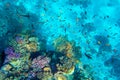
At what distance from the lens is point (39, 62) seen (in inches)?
374

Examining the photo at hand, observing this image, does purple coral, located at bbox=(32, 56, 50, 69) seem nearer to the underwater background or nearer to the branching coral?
the branching coral

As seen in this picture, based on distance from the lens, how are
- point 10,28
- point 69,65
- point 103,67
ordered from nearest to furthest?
1. point 69,65
2. point 10,28
3. point 103,67

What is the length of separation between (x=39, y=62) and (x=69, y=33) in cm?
251

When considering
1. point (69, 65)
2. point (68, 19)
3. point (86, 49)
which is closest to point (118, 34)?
point (86, 49)

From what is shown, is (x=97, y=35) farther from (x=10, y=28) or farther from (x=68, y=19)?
(x=10, y=28)

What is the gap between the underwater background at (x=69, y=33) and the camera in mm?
10094

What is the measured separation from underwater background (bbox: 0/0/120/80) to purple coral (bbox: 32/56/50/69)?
0.24 meters

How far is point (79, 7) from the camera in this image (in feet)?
38.2

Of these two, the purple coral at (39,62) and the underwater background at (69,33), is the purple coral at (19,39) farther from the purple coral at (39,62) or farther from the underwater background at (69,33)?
the purple coral at (39,62)

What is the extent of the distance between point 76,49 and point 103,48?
1.40 metres

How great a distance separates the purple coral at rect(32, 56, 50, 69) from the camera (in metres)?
9.49

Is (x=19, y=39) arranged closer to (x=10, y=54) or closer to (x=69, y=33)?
(x=10, y=54)

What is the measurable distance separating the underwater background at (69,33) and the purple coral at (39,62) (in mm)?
244

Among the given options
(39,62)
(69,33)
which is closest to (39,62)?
(39,62)
